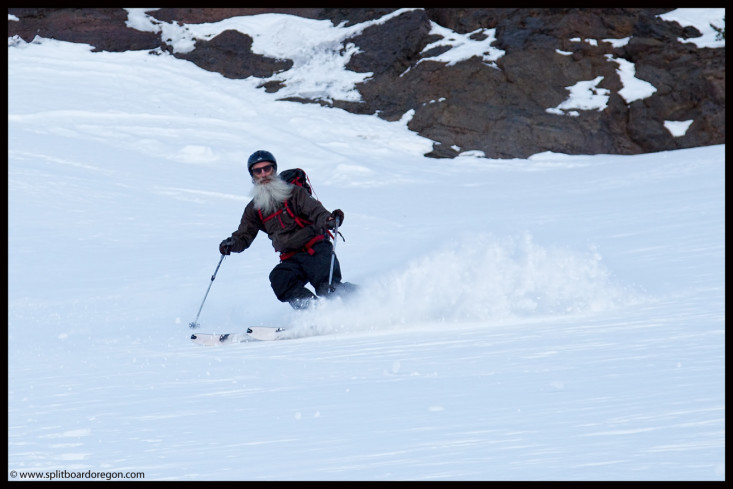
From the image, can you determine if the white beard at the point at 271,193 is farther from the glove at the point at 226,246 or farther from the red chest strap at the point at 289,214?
the glove at the point at 226,246

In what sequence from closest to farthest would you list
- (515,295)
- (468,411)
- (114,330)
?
1. (468,411)
2. (515,295)
3. (114,330)

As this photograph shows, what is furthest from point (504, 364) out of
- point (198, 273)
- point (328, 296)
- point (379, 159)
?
point (379, 159)

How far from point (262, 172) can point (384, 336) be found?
2.04 metres

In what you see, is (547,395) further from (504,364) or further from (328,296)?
(328,296)

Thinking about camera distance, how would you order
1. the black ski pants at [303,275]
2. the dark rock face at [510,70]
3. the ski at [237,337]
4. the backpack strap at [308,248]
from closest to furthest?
the ski at [237,337]
the black ski pants at [303,275]
the backpack strap at [308,248]
the dark rock face at [510,70]

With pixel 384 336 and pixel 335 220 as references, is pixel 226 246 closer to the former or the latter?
pixel 335 220

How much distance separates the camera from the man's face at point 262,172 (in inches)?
269

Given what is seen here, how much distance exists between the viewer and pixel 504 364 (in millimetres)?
3965

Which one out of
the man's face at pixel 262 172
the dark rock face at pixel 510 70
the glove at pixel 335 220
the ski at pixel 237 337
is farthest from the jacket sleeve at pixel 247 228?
the dark rock face at pixel 510 70

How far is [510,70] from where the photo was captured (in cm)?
2483

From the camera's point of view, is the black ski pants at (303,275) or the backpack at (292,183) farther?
the backpack at (292,183)

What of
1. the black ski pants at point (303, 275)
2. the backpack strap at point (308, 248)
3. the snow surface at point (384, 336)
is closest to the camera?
the snow surface at point (384, 336)

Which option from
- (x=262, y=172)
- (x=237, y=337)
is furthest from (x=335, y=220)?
(x=237, y=337)

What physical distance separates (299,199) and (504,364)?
10.8 feet
